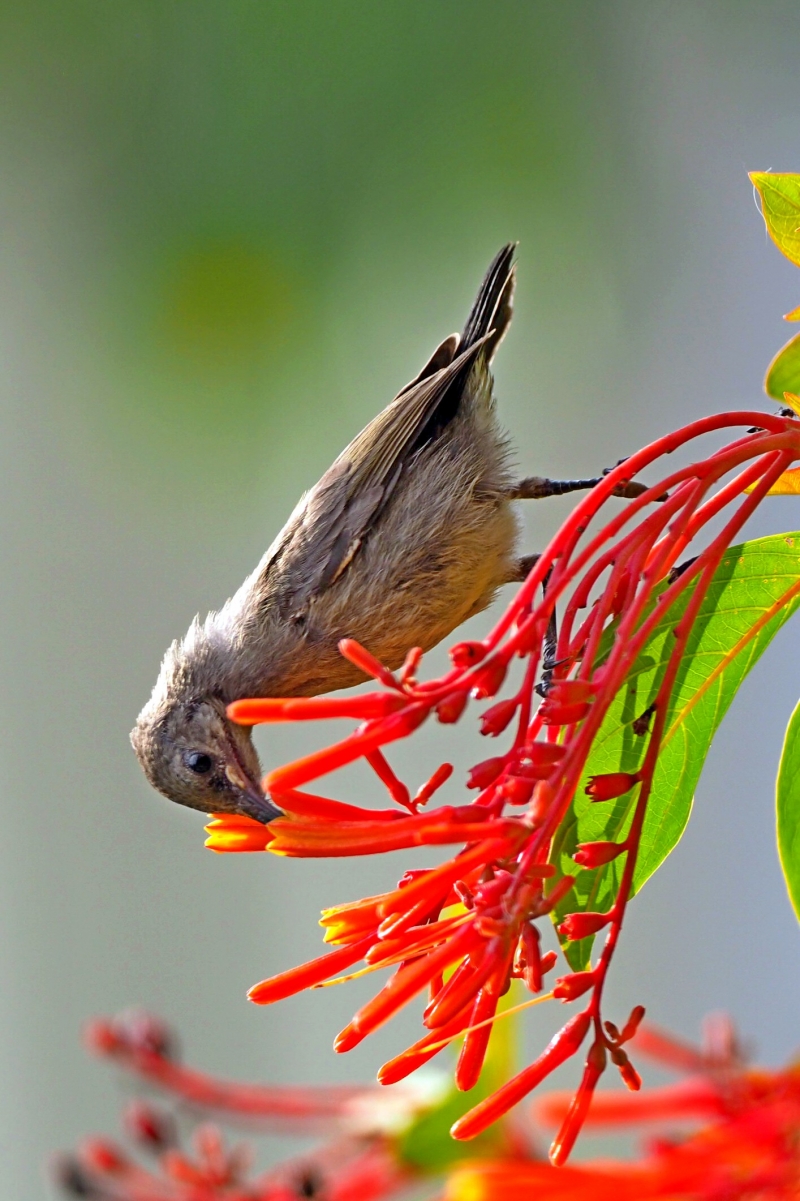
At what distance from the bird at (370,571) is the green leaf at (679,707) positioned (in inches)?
59.6

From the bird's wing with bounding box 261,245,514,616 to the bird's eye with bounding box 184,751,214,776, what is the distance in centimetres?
41

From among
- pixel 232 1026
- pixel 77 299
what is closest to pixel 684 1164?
pixel 232 1026

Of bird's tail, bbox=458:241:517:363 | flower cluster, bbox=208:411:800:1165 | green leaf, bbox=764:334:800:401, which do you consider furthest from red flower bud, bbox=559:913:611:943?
bird's tail, bbox=458:241:517:363

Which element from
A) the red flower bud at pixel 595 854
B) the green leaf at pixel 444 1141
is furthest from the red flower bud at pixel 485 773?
the green leaf at pixel 444 1141

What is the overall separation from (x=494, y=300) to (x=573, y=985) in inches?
89.8

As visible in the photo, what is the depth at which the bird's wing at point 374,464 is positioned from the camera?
313 centimetres

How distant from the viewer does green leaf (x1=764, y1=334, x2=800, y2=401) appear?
1.55 metres

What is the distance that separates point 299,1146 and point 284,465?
333 centimetres

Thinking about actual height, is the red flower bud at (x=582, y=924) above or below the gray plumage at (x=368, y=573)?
below

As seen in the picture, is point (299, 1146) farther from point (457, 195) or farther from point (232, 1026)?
point (457, 195)

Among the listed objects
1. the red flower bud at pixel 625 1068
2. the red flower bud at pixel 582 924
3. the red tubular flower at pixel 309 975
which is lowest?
the red flower bud at pixel 625 1068

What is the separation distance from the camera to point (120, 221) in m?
6.73

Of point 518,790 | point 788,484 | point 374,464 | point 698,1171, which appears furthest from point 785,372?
point 374,464

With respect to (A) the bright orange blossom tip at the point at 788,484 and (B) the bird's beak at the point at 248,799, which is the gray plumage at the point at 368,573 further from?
(A) the bright orange blossom tip at the point at 788,484
